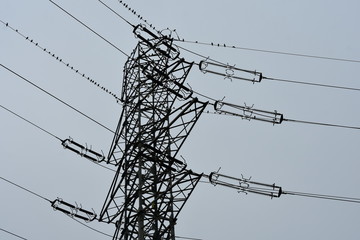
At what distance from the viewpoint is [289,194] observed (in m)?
14.7

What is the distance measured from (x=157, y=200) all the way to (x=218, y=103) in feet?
14.1

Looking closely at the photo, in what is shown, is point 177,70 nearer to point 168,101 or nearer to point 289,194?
point 168,101

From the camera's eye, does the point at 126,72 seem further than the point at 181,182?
Yes

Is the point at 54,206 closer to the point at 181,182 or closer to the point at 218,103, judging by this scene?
the point at 181,182

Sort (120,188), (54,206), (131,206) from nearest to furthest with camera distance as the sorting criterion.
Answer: (131,206)
(120,188)
(54,206)

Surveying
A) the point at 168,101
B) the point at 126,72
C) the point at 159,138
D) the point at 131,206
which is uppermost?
the point at 126,72

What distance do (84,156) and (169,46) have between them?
424 centimetres

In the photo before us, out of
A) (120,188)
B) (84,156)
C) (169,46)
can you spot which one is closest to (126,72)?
(169,46)

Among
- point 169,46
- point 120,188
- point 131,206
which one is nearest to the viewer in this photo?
point 131,206

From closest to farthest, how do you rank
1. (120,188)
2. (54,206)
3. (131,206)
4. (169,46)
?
(131,206) < (120,188) < (54,206) < (169,46)

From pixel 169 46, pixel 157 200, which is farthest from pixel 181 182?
pixel 169 46

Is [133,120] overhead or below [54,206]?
overhead

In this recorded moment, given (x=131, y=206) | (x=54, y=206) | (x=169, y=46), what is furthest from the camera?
(x=169, y=46)

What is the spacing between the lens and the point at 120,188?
570 inches
